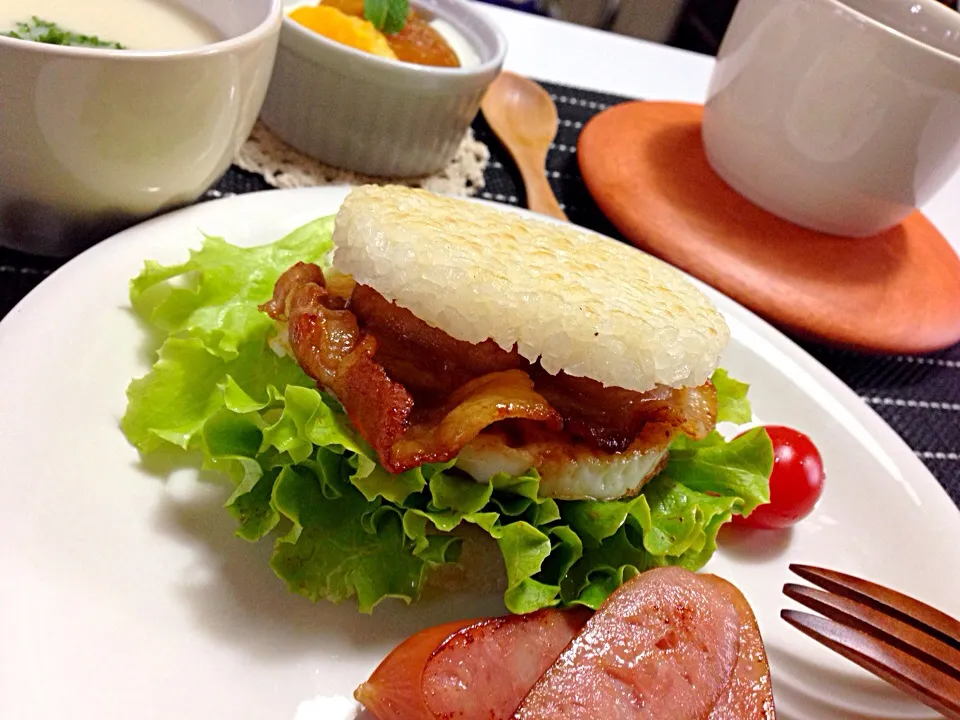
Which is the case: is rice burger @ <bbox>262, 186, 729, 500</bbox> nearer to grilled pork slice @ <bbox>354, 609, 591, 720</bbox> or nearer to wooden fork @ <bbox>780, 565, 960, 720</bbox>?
grilled pork slice @ <bbox>354, 609, 591, 720</bbox>

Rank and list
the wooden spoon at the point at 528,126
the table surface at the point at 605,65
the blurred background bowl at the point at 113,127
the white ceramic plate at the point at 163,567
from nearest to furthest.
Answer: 1. the white ceramic plate at the point at 163,567
2. the blurred background bowl at the point at 113,127
3. the wooden spoon at the point at 528,126
4. the table surface at the point at 605,65

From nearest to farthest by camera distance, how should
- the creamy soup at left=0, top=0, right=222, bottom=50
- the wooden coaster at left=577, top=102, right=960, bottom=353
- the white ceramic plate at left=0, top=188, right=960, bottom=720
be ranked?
the white ceramic plate at left=0, top=188, right=960, bottom=720 < the creamy soup at left=0, top=0, right=222, bottom=50 < the wooden coaster at left=577, top=102, right=960, bottom=353

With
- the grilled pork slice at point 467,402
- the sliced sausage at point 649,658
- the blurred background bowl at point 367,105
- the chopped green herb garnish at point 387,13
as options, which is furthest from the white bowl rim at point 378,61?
the sliced sausage at point 649,658

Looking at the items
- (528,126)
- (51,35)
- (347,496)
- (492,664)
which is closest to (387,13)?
(528,126)

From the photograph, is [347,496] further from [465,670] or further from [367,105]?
[367,105]

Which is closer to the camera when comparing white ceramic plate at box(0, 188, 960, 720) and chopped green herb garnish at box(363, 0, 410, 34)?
white ceramic plate at box(0, 188, 960, 720)

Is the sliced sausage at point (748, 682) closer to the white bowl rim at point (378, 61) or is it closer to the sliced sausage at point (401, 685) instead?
the sliced sausage at point (401, 685)

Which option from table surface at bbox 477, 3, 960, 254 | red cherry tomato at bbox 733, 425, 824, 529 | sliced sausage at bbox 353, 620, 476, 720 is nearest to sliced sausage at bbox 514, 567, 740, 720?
sliced sausage at bbox 353, 620, 476, 720
